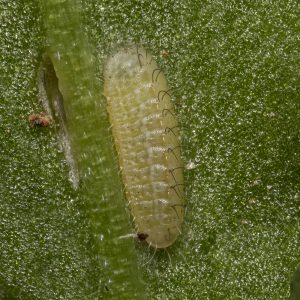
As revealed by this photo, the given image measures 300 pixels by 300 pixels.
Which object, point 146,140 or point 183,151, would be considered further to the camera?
point 183,151

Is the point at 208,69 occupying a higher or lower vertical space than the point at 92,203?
higher

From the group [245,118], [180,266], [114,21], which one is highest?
[114,21]

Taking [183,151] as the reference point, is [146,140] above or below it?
above

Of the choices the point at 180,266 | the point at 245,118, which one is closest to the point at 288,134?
the point at 245,118

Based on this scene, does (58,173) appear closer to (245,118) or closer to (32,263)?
(32,263)
